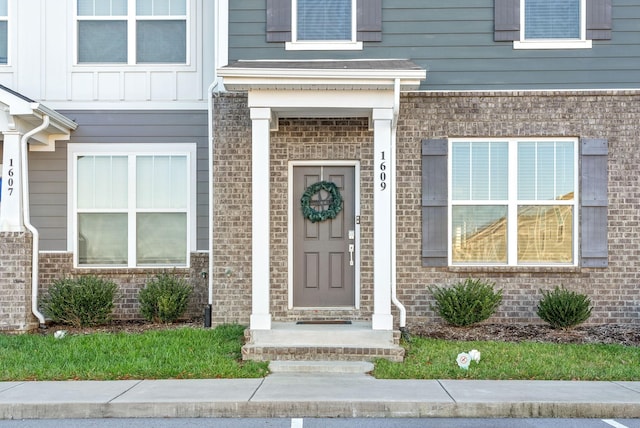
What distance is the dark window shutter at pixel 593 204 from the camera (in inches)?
380

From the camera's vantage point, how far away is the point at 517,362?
25.7 ft

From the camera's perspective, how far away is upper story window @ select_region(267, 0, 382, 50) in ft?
31.7

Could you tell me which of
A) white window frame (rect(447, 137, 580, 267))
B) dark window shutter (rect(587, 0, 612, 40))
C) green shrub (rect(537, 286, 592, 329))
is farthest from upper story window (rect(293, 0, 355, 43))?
green shrub (rect(537, 286, 592, 329))

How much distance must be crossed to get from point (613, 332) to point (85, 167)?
335 inches

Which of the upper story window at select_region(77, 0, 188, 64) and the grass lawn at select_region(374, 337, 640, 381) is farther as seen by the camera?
the upper story window at select_region(77, 0, 188, 64)

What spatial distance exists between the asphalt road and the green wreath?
4022 mm

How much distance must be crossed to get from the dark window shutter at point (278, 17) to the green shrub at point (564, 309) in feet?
17.9

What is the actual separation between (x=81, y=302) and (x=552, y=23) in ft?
26.9

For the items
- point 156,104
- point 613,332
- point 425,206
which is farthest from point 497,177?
point 156,104

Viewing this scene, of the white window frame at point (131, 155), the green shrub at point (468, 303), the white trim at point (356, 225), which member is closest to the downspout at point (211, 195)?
the white window frame at point (131, 155)

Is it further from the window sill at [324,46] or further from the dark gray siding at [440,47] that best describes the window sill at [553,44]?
the window sill at [324,46]

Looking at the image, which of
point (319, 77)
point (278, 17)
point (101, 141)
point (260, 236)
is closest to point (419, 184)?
point (319, 77)

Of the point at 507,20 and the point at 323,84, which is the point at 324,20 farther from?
the point at 507,20

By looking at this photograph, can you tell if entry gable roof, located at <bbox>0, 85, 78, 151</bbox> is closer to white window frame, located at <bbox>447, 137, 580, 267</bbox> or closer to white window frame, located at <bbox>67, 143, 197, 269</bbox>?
white window frame, located at <bbox>67, 143, 197, 269</bbox>
